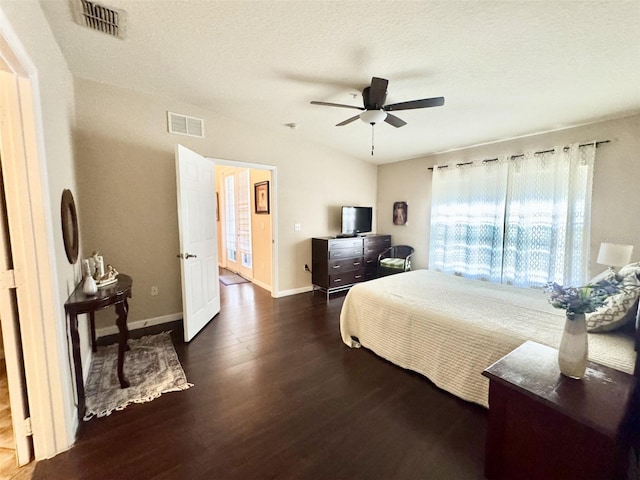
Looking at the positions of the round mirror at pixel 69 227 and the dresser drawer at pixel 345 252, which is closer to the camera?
the round mirror at pixel 69 227

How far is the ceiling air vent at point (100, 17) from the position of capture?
177cm

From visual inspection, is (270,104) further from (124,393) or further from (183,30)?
(124,393)

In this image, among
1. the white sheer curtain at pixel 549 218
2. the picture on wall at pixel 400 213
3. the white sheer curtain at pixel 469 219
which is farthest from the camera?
the picture on wall at pixel 400 213

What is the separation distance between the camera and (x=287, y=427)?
1673 mm

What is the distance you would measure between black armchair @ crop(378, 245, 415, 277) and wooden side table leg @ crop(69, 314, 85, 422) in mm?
4043

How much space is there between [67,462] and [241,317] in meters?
2.08

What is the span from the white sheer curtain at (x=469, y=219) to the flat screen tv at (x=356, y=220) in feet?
3.81

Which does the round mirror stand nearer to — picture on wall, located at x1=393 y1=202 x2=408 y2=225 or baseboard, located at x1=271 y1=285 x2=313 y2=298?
baseboard, located at x1=271 y1=285 x2=313 y2=298

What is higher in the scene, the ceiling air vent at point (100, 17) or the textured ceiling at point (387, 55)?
the ceiling air vent at point (100, 17)

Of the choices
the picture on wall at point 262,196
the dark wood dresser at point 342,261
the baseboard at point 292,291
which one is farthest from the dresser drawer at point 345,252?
the picture on wall at point 262,196

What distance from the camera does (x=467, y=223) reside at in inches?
159

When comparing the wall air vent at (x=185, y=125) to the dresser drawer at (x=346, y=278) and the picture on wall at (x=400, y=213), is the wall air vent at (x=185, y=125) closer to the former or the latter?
the dresser drawer at (x=346, y=278)

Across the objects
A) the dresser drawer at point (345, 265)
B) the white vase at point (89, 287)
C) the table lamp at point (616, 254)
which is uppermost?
the table lamp at point (616, 254)

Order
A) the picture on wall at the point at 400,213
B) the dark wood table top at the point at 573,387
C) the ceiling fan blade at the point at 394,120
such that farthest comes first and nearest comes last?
the picture on wall at the point at 400,213 < the ceiling fan blade at the point at 394,120 < the dark wood table top at the point at 573,387
